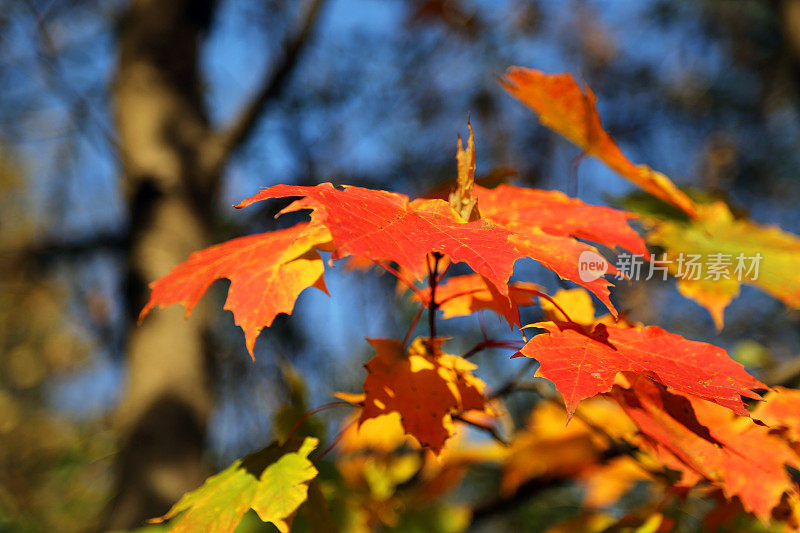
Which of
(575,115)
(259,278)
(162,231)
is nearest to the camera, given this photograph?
(259,278)

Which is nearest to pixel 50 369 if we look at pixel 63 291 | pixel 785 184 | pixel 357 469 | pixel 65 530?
pixel 63 291

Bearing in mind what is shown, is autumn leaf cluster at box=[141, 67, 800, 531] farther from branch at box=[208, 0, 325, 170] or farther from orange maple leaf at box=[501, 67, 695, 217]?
branch at box=[208, 0, 325, 170]

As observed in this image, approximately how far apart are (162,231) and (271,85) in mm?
562

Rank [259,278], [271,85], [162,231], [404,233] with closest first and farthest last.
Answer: [404,233] < [259,278] < [162,231] < [271,85]

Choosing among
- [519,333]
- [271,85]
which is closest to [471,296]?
[519,333]

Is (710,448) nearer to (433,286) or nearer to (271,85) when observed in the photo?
(433,286)

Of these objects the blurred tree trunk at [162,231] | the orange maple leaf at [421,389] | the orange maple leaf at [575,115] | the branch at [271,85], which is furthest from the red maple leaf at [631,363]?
the branch at [271,85]

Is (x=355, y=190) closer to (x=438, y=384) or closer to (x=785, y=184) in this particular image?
(x=438, y=384)

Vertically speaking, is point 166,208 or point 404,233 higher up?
point 404,233

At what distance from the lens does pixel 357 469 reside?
1285 mm

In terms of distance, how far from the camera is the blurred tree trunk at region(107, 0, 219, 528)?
1.31m

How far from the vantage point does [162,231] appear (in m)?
1.54

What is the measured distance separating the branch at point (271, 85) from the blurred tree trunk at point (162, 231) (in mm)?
69

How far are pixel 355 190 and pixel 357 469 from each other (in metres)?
0.98
